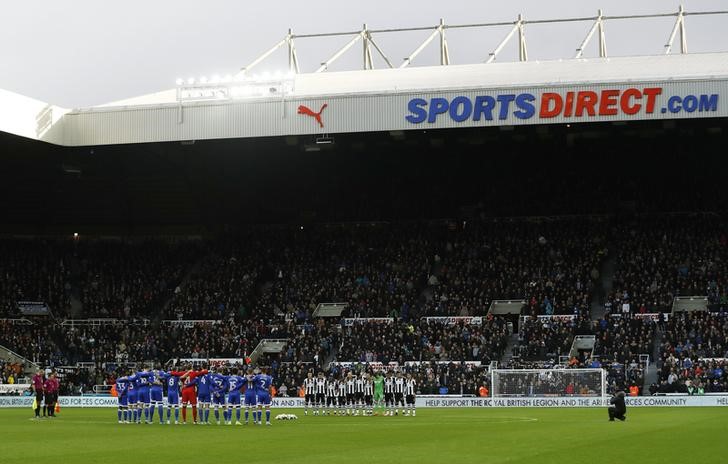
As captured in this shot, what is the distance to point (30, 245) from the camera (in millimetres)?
69000

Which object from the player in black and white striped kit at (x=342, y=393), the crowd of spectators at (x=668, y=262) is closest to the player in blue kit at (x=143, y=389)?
the player in black and white striped kit at (x=342, y=393)

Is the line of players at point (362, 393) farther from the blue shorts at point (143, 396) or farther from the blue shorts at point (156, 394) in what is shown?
the blue shorts at point (143, 396)

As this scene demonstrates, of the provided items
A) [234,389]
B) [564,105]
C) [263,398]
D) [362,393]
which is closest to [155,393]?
[234,389]

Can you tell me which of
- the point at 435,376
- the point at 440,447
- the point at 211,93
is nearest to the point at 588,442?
the point at 440,447

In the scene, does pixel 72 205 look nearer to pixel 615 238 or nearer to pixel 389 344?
pixel 389 344

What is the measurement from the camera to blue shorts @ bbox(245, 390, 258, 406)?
34500 millimetres

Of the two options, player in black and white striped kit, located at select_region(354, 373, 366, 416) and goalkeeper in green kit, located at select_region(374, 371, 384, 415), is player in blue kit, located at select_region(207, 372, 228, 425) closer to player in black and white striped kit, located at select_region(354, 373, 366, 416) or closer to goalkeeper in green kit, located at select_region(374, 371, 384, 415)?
player in black and white striped kit, located at select_region(354, 373, 366, 416)

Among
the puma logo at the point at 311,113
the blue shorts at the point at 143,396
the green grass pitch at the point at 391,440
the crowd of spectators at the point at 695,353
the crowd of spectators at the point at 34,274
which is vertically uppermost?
the puma logo at the point at 311,113

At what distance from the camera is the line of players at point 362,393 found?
42.4m

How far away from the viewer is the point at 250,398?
3453 cm

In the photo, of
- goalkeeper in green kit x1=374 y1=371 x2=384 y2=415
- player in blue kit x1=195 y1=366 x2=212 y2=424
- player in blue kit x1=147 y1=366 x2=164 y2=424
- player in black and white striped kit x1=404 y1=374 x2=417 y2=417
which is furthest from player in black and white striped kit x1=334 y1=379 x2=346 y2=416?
player in blue kit x1=147 y1=366 x2=164 y2=424

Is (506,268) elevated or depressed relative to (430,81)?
depressed

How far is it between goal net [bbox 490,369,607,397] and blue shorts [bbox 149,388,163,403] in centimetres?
1887

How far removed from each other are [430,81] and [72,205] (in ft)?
79.3
